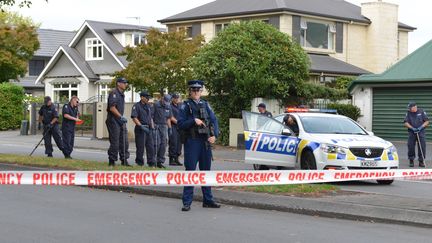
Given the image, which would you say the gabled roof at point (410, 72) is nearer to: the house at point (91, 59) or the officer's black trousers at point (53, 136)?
the officer's black trousers at point (53, 136)

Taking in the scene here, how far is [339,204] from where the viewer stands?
10.7m

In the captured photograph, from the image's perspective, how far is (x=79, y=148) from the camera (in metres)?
28.5

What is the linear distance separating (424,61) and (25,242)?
77.7 feet

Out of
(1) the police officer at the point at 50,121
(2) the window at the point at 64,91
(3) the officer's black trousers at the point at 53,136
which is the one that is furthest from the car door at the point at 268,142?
(2) the window at the point at 64,91

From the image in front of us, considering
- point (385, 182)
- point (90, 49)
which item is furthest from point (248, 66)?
point (90, 49)

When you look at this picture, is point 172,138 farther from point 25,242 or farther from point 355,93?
point 355,93

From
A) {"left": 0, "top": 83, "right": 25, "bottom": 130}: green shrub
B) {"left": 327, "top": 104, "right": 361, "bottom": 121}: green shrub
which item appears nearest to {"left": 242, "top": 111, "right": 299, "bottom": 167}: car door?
{"left": 327, "top": 104, "right": 361, "bottom": 121}: green shrub

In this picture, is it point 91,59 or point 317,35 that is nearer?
point 317,35

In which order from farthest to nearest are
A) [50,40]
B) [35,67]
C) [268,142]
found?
1. [50,40]
2. [35,67]
3. [268,142]

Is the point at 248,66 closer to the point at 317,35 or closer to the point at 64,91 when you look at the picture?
the point at 317,35

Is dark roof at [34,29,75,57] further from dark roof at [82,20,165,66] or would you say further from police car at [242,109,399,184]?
police car at [242,109,399,184]

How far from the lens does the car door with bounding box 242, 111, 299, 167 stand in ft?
51.2

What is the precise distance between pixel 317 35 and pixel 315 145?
96.8ft

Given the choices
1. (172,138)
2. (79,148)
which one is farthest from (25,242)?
(79,148)
